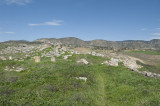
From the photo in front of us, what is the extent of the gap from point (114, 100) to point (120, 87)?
10.4ft

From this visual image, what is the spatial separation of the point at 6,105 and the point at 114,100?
8.98 m

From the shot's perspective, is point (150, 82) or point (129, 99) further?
point (150, 82)

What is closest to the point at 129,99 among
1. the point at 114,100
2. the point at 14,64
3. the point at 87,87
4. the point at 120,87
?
the point at 114,100

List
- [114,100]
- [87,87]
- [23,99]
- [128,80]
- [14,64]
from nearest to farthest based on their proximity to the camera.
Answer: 1. [23,99]
2. [114,100]
3. [87,87]
4. [128,80]
5. [14,64]

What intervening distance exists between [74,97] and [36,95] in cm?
335

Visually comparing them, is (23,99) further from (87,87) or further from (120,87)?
(120,87)

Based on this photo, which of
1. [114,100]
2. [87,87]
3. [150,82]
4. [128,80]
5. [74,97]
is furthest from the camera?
[128,80]

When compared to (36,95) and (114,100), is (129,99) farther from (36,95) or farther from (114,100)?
(36,95)

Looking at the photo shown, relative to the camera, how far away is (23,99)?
37.4 ft

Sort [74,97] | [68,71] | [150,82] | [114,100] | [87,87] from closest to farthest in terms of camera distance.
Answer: [74,97] < [114,100] < [87,87] < [150,82] < [68,71]

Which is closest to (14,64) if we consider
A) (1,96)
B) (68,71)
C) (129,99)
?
(68,71)

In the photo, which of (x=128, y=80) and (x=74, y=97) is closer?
(x=74, y=97)

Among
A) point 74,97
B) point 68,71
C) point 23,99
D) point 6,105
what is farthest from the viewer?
point 68,71

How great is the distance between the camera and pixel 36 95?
1238 cm
